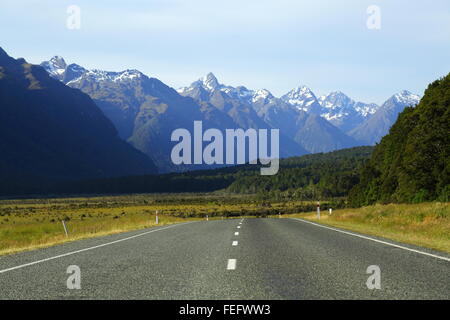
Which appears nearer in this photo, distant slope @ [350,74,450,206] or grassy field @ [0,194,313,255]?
grassy field @ [0,194,313,255]

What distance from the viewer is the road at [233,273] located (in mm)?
7789

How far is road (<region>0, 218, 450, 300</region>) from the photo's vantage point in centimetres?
779

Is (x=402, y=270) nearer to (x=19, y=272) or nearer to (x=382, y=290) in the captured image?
(x=382, y=290)

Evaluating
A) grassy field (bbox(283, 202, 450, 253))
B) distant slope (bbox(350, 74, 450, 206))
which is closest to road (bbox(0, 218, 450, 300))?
grassy field (bbox(283, 202, 450, 253))

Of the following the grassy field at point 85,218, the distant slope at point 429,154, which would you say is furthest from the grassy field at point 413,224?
the distant slope at point 429,154

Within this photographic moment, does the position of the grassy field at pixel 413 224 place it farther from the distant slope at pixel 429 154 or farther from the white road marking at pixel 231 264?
the distant slope at pixel 429 154

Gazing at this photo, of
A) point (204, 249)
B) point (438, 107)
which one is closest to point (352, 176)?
point (438, 107)

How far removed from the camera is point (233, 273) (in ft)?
31.8

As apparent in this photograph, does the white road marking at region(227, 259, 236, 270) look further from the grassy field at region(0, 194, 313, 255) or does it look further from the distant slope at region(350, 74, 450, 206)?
the distant slope at region(350, 74, 450, 206)

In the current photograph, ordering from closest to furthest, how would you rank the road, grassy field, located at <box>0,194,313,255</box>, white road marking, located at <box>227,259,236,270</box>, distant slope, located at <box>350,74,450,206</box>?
the road, white road marking, located at <box>227,259,236,270</box>, grassy field, located at <box>0,194,313,255</box>, distant slope, located at <box>350,74,450,206</box>

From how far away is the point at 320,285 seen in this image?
27.3ft

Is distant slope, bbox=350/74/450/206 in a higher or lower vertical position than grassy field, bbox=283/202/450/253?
higher

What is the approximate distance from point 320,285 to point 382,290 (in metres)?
0.99

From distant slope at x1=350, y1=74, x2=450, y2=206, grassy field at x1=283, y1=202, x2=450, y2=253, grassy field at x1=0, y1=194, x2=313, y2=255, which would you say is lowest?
grassy field at x1=0, y1=194, x2=313, y2=255
